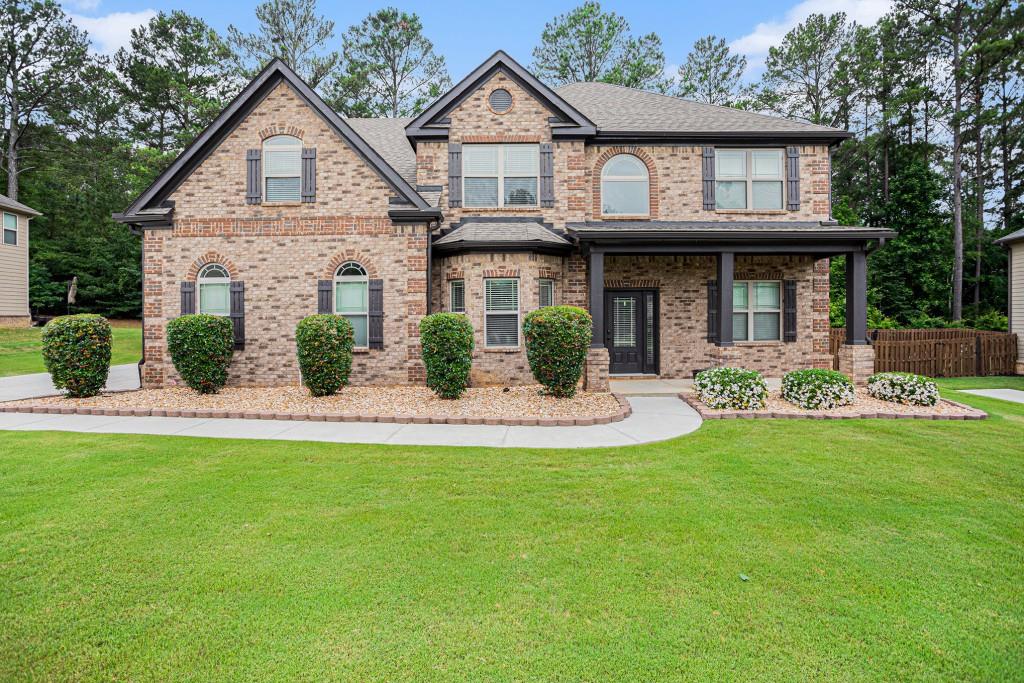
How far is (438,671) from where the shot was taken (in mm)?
2576

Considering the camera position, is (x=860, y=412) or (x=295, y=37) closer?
(x=860, y=412)

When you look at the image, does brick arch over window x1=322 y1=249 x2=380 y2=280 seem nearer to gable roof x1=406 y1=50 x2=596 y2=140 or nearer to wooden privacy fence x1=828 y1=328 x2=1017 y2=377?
gable roof x1=406 y1=50 x2=596 y2=140

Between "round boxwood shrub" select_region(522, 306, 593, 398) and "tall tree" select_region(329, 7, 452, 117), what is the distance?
82.7 feet

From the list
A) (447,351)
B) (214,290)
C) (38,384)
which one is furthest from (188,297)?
(447,351)

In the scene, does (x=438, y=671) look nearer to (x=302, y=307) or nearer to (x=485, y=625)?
(x=485, y=625)

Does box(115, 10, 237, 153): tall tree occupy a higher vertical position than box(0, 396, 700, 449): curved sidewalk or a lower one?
higher

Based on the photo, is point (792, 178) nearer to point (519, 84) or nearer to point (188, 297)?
point (519, 84)

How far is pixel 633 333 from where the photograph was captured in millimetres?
13570

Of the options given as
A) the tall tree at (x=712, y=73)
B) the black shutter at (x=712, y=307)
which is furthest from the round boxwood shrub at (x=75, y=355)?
the tall tree at (x=712, y=73)

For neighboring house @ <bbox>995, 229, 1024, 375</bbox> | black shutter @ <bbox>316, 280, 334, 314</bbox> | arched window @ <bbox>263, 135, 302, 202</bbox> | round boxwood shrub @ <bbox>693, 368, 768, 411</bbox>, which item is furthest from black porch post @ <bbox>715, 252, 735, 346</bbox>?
neighboring house @ <bbox>995, 229, 1024, 375</bbox>

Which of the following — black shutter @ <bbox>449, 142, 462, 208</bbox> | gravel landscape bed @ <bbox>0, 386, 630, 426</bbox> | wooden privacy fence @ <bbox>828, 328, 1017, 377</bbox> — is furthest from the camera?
wooden privacy fence @ <bbox>828, 328, 1017, 377</bbox>

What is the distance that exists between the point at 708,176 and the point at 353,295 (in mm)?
9663

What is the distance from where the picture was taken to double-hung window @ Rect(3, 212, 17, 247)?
77.4ft

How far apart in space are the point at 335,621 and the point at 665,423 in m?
6.34
